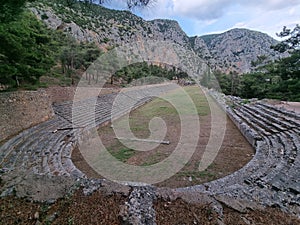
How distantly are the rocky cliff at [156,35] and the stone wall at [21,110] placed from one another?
2514 centimetres

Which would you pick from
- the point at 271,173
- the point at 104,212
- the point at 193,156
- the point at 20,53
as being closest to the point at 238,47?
the point at 193,156

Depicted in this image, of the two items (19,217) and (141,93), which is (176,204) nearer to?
(19,217)

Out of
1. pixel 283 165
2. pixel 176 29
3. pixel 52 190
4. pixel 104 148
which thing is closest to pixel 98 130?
pixel 104 148

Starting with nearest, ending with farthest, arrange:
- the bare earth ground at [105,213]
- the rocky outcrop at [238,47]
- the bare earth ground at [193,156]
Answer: the bare earth ground at [105,213], the bare earth ground at [193,156], the rocky outcrop at [238,47]

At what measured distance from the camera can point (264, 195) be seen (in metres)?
3.21

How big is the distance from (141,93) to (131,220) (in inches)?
930

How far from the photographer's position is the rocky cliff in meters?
39.8

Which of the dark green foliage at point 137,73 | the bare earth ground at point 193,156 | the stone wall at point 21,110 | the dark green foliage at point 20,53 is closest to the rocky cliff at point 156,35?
the dark green foliage at point 137,73

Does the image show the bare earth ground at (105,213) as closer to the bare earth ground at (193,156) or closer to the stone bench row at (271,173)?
the stone bench row at (271,173)

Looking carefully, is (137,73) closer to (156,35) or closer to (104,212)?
(104,212)

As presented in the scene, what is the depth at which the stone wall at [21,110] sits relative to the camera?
21.5 ft

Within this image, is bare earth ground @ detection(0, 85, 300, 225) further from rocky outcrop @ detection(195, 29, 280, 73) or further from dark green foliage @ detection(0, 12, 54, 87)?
rocky outcrop @ detection(195, 29, 280, 73)

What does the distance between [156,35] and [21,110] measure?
71702 millimetres

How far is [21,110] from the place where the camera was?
7523mm
